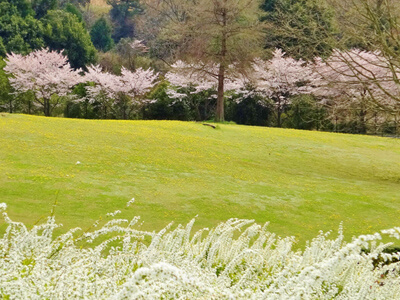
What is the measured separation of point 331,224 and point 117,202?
196 inches

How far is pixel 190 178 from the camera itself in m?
12.9

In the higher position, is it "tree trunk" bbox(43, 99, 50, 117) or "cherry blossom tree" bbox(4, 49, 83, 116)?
"cherry blossom tree" bbox(4, 49, 83, 116)

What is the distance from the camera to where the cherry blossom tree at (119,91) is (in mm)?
35875

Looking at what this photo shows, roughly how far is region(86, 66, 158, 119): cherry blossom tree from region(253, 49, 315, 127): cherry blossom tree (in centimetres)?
1032

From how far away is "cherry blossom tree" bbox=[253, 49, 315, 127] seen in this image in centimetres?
3606

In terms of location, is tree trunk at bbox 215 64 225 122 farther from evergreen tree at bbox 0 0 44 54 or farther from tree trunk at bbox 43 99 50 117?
evergreen tree at bbox 0 0 44 54

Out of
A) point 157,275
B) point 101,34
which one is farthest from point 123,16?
point 157,275

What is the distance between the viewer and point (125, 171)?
41.9 feet

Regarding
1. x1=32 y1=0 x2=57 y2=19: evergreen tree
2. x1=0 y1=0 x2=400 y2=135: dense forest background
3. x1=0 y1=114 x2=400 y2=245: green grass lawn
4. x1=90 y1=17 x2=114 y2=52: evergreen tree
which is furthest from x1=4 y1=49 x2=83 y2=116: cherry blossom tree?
x1=90 y1=17 x2=114 y2=52: evergreen tree

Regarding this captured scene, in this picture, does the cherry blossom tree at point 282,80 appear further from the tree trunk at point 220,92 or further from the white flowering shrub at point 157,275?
the white flowering shrub at point 157,275

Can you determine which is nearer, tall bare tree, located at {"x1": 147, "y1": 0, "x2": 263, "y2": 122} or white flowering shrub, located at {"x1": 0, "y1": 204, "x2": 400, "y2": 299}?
white flowering shrub, located at {"x1": 0, "y1": 204, "x2": 400, "y2": 299}

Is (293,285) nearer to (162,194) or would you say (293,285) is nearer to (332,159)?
(162,194)

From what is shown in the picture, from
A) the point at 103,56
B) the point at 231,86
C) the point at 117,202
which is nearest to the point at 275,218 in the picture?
the point at 117,202

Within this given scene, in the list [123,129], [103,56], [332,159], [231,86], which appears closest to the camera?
[332,159]
